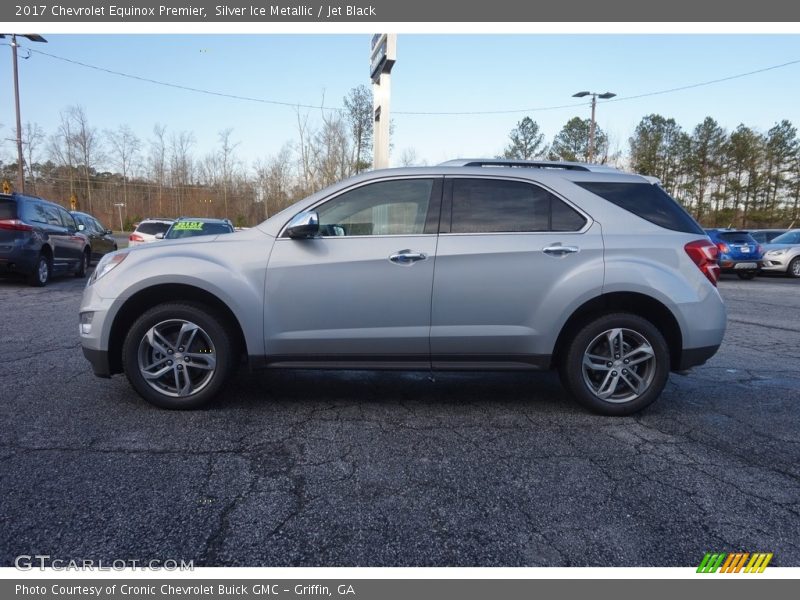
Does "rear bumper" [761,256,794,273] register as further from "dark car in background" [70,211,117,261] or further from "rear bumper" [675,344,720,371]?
"dark car in background" [70,211,117,261]

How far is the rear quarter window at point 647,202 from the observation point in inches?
162

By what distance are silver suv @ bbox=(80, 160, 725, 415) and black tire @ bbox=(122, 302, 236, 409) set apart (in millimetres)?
10

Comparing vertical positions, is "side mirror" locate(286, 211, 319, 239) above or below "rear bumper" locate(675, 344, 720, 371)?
above

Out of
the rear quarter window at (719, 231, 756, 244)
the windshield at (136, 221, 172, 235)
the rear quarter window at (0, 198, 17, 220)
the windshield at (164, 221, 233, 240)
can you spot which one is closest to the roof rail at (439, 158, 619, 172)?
the windshield at (164, 221, 233, 240)

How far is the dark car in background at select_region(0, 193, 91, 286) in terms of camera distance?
10836 millimetres

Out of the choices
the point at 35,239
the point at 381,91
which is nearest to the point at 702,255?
the point at 381,91

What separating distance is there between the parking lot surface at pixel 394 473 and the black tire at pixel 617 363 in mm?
171

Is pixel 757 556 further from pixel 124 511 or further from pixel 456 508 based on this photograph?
pixel 124 511

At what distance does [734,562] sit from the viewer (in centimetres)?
226

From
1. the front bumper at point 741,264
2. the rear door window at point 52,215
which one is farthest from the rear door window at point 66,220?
the front bumper at point 741,264

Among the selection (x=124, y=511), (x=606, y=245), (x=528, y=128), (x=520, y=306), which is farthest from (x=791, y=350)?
(x=528, y=128)

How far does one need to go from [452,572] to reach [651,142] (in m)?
60.5

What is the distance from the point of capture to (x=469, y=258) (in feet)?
13.0
